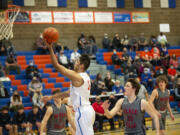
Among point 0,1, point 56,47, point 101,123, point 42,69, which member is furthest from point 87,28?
point 0,1

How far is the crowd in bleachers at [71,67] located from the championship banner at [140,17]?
4.47ft

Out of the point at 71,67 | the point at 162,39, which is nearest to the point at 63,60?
the point at 71,67

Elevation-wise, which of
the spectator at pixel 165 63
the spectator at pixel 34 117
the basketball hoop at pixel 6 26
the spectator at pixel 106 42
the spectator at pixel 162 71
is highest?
the basketball hoop at pixel 6 26

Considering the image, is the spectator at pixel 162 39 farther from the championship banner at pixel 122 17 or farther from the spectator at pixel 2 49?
the spectator at pixel 2 49

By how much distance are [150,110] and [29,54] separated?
13.2 m

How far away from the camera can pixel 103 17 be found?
71.7 feet

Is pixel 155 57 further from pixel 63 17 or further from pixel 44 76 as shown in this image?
pixel 44 76

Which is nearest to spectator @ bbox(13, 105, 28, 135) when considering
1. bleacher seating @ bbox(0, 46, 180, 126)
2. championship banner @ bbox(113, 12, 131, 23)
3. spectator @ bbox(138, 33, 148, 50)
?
bleacher seating @ bbox(0, 46, 180, 126)

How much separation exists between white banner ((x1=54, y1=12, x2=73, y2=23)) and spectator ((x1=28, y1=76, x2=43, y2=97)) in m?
6.59

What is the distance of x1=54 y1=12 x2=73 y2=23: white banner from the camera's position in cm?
2058

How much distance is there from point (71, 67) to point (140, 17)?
25.0 feet

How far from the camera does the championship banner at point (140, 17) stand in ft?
75.0

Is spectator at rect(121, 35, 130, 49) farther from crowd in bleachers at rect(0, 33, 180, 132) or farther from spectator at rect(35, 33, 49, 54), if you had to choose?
spectator at rect(35, 33, 49, 54)

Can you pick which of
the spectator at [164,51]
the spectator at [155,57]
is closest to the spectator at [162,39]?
the spectator at [164,51]
